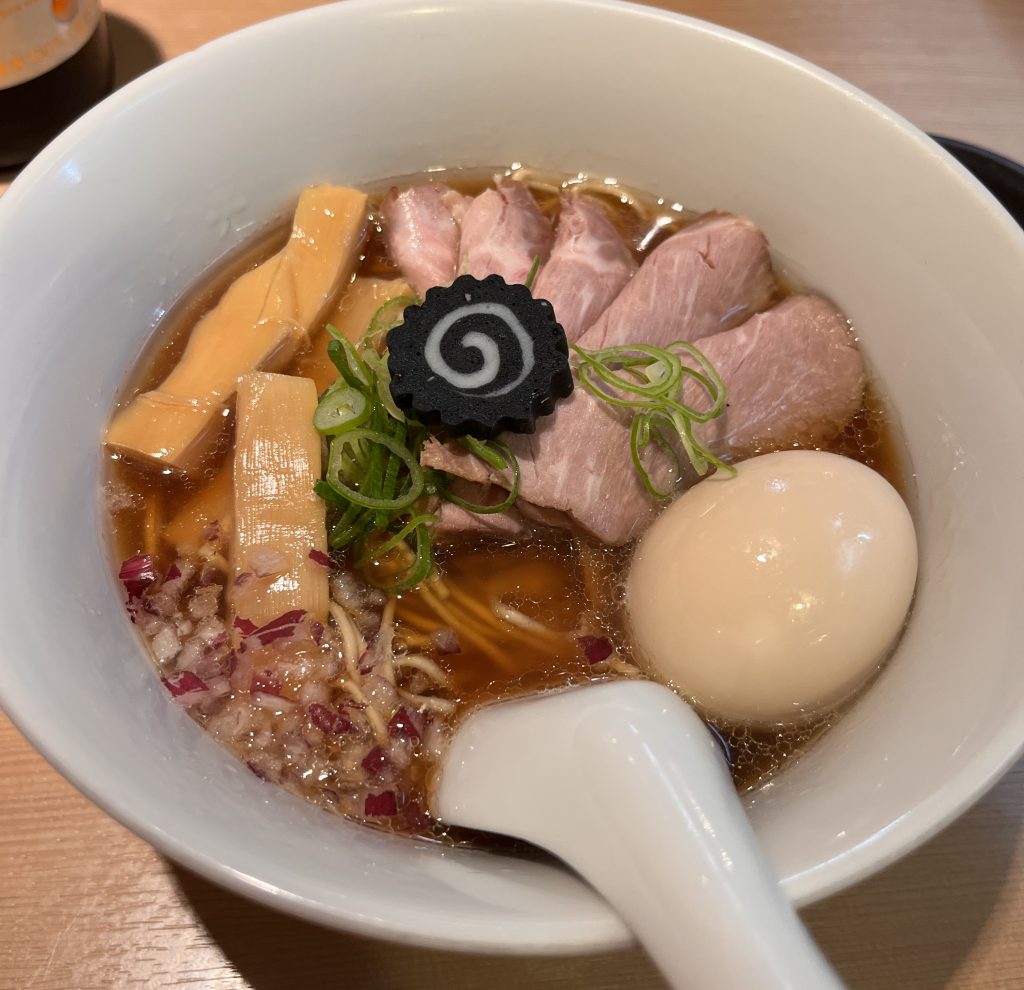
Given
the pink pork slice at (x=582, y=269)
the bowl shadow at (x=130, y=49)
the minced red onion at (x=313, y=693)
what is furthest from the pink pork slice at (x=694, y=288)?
the bowl shadow at (x=130, y=49)

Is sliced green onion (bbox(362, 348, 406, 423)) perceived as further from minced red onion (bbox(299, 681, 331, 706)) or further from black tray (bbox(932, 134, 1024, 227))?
black tray (bbox(932, 134, 1024, 227))

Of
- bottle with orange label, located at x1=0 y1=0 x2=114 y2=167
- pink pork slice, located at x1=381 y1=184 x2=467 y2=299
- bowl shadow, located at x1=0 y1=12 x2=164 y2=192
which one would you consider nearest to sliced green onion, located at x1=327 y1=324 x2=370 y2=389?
pink pork slice, located at x1=381 y1=184 x2=467 y2=299

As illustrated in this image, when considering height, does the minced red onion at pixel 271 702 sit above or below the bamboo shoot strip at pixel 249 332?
below

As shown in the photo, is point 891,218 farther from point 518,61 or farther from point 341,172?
point 341,172

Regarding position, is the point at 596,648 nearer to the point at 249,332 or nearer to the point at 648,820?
the point at 648,820

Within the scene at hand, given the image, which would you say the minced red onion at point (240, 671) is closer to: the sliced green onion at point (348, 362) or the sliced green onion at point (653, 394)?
the sliced green onion at point (348, 362)

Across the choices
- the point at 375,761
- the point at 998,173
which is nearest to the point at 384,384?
the point at 375,761
